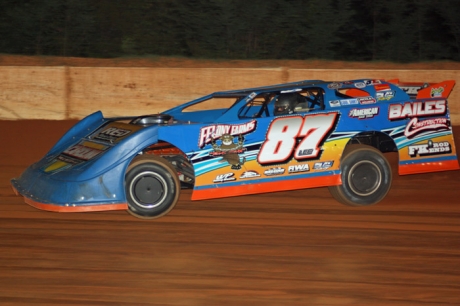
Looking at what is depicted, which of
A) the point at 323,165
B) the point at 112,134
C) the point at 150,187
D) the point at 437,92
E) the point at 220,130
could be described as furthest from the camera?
the point at 437,92

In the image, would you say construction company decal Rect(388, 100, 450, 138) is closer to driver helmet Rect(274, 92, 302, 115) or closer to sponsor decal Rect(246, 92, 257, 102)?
driver helmet Rect(274, 92, 302, 115)

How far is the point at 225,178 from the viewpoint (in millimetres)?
6832

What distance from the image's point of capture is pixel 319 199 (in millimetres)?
7848

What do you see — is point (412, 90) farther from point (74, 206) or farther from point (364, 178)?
point (74, 206)

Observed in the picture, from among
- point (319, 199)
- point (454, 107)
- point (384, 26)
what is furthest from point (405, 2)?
point (319, 199)

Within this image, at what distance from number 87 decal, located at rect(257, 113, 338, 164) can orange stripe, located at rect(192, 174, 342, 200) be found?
259 mm

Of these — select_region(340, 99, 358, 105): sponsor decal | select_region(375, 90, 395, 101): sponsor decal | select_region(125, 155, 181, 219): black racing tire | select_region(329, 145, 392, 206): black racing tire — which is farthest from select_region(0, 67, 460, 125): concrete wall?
select_region(125, 155, 181, 219): black racing tire

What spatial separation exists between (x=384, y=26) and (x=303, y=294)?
1087 cm

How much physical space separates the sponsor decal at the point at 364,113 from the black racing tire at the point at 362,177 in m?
0.36

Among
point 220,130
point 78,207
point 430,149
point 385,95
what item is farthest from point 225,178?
point 430,149

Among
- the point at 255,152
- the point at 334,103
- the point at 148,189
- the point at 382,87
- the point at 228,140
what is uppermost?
the point at 382,87

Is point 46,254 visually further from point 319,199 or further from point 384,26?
point 384,26

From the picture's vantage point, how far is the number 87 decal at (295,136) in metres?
6.93

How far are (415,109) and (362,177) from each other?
0.99 meters
